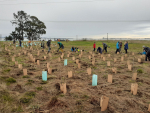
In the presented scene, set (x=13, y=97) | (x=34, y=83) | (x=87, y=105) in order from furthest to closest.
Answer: (x=34, y=83) < (x=13, y=97) < (x=87, y=105)

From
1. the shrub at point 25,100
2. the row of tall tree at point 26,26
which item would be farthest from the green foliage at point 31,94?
the row of tall tree at point 26,26

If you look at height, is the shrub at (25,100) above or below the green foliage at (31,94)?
below

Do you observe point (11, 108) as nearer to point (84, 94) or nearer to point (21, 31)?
point (84, 94)

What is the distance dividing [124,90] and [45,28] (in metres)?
44.3

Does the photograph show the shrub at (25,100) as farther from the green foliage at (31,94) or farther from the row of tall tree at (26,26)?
the row of tall tree at (26,26)

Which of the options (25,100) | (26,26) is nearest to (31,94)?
(25,100)

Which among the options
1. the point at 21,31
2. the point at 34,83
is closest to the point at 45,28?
the point at 21,31

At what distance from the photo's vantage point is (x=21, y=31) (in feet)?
133

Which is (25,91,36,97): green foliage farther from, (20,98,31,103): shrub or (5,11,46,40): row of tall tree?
(5,11,46,40): row of tall tree

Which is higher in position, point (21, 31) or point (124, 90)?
point (21, 31)

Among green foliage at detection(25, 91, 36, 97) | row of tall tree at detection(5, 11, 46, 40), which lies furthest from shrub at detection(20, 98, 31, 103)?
row of tall tree at detection(5, 11, 46, 40)

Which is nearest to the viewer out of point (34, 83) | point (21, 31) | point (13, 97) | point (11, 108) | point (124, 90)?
point (11, 108)

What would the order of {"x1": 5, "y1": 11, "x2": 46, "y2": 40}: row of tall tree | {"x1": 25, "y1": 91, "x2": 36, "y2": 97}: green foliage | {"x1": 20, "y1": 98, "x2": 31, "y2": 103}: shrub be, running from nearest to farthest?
{"x1": 20, "y1": 98, "x2": 31, "y2": 103}: shrub, {"x1": 25, "y1": 91, "x2": 36, "y2": 97}: green foliage, {"x1": 5, "y1": 11, "x2": 46, "y2": 40}: row of tall tree

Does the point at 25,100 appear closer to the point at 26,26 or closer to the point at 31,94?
the point at 31,94
